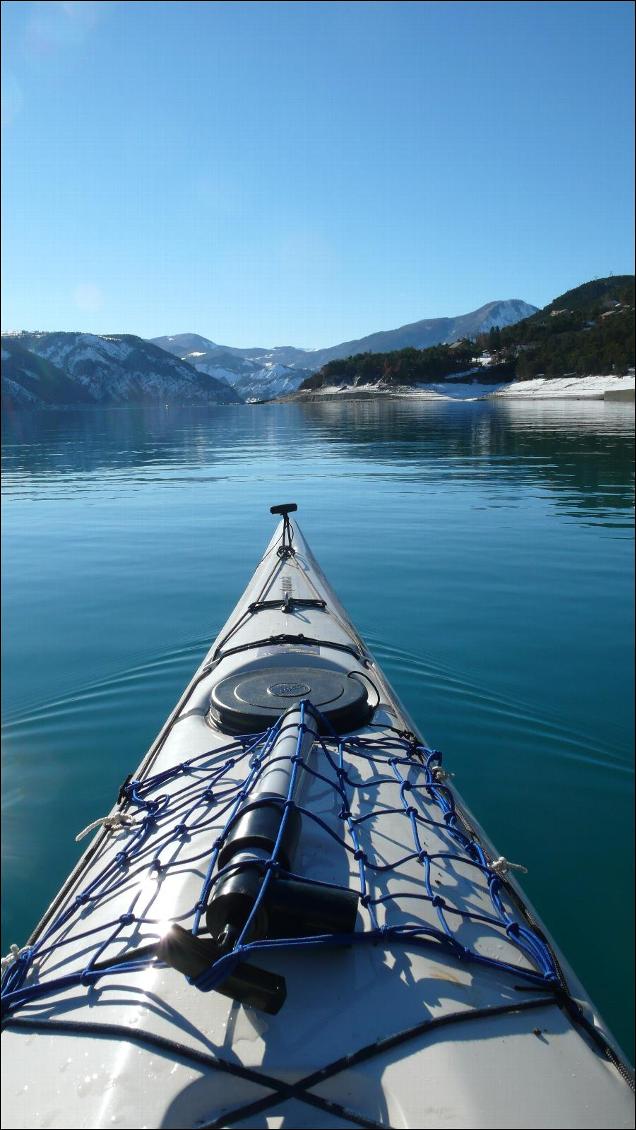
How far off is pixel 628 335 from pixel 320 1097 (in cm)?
10587

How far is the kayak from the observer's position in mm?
1975

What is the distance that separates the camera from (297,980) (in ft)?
7.55

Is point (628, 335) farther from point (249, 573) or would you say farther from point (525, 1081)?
point (525, 1081)

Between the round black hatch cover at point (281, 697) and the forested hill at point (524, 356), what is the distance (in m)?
90.3

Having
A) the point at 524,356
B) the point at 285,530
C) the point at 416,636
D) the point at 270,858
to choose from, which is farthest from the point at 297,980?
the point at 524,356

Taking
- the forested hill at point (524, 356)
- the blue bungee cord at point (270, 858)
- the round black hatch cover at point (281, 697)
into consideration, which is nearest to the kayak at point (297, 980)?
the blue bungee cord at point (270, 858)

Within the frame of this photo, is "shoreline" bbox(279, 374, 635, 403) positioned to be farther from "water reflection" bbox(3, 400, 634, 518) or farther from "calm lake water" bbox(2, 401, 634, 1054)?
"calm lake water" bbox(2, 401, 634, 1054)

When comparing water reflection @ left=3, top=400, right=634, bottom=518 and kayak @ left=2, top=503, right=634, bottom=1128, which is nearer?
kayak @ left=2, top=503, right=634, bottom=1128

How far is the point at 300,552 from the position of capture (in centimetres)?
982

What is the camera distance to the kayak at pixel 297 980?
1975 millimetres

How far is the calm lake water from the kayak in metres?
1.58

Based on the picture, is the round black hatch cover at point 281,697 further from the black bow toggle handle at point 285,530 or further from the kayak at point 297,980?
the black bow toggle handle at point 285,530

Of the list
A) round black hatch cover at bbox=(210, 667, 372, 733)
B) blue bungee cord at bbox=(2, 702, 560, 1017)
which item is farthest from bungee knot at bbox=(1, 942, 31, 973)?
round black hatch cover at bbox=(210, 667, 372, 733)

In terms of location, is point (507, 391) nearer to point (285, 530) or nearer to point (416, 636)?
point (285, 530)
